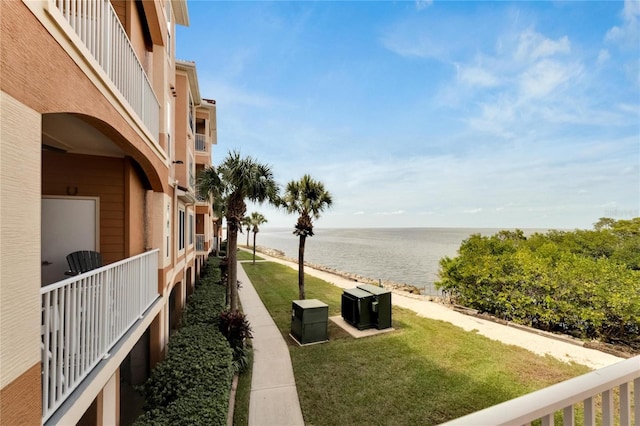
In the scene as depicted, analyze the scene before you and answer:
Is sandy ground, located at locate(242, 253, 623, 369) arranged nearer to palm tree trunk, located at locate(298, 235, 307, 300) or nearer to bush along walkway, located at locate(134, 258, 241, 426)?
palm tree trunk, located at locate(298, 235, 307, 300)

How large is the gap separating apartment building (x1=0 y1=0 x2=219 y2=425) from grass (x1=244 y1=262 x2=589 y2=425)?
4161mm

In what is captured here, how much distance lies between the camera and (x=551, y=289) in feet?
38.3

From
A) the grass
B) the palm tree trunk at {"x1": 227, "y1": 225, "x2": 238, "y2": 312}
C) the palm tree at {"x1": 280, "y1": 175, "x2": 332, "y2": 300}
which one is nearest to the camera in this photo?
the grass

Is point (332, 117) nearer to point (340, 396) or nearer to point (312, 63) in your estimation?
point (312, 63)

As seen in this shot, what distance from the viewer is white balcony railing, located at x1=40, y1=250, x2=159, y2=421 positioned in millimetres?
2520

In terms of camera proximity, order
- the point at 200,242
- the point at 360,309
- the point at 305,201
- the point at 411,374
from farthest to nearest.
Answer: the point at 200,242 < the point at 305,201 < the point at 360,309 < the point at 411,374

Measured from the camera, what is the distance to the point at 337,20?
8.66m

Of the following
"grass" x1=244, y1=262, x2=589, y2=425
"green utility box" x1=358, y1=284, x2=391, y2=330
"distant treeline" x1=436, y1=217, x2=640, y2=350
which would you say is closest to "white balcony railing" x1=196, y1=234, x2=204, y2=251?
"grass" x1=244, y1=262, x2=589, y2=425

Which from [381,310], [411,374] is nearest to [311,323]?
[381,310]

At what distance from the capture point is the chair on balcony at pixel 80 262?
4.57 m

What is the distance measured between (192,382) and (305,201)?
1047 cm

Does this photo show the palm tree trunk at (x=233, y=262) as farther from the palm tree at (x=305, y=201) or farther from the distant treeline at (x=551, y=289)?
the distant treeline at (x=551, y=289)

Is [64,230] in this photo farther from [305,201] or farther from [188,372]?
[305,201]

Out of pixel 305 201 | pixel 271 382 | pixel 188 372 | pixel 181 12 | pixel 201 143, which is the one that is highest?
pixel 181 12
